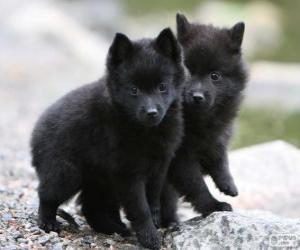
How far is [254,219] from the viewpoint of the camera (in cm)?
627

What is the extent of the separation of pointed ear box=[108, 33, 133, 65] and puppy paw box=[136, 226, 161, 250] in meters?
1.38

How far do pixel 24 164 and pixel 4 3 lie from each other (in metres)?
15.7

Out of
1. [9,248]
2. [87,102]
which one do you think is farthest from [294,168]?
[9,248]

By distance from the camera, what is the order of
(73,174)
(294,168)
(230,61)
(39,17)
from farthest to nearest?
1. (39,17)
2. (294,168)
3. (230,61)
4. (73,174)

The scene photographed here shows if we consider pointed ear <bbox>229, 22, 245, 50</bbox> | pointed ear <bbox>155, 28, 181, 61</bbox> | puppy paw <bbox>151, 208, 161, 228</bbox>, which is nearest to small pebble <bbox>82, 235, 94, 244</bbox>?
puppy paw <bbox>151, 208, 161, 228</bbox>

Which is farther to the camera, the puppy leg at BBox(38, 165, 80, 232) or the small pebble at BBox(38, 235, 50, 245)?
the puppy leg at BBox(38, 165, 80, 232)

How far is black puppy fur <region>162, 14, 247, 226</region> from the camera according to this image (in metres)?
6.46

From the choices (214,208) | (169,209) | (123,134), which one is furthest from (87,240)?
(169,209)

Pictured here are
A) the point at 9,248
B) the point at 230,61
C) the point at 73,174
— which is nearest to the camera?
the point at 9,248

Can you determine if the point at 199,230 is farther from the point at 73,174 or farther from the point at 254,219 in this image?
the point at 73,174

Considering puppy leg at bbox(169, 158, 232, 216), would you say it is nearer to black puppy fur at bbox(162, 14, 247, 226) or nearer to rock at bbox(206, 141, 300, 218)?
black puppy fur at bbox(162, 14, 247, 226)

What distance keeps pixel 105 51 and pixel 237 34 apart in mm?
13309

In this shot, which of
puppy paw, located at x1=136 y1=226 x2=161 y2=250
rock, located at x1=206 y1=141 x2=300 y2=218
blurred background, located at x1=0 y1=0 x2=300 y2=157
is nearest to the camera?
puppy paw, located at x1=136 y1=226 x2=161 y2=250

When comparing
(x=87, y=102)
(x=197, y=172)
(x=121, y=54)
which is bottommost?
(x=197, y=172)
